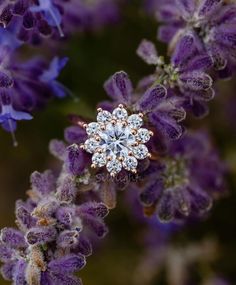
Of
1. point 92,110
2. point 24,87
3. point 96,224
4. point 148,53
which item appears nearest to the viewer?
point 96,224

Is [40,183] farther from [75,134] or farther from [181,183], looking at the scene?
[181,183]

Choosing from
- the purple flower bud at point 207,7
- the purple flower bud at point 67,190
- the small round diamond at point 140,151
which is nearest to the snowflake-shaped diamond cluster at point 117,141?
the small round diamond at point 140,151

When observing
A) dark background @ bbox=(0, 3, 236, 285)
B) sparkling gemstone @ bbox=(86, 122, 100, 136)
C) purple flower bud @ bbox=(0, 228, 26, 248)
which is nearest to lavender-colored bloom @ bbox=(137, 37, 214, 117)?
sparkling gemstone @ bbox=(86, 122, 100, 136)

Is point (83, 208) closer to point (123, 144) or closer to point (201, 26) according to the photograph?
point (123, 144)

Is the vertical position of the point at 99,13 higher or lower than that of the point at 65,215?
higher

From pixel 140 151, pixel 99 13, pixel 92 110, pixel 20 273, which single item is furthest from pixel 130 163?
pixel 99 13

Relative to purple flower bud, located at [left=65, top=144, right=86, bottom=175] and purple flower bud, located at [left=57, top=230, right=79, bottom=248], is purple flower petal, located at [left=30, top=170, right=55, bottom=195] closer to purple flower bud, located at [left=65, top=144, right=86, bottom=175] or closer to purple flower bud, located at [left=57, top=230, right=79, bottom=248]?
purple flower bud, located at [left=65, top=144, right=86, bottom=175]
